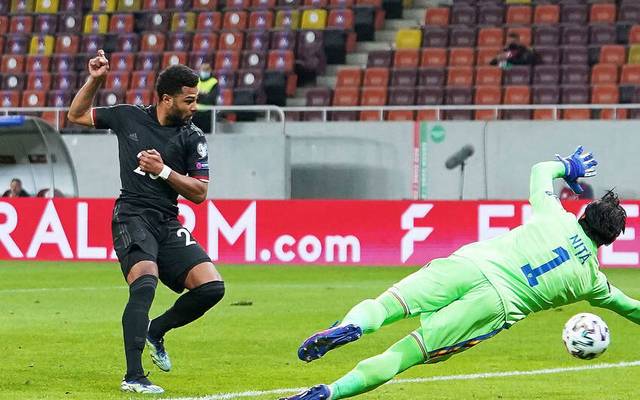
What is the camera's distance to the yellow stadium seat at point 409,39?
2839 cm

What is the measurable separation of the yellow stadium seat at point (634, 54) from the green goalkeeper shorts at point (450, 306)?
19.7 metres

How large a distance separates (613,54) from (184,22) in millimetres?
9526

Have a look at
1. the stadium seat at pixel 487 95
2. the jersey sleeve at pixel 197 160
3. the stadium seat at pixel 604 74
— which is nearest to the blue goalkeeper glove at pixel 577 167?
the jersey sleeve at pixel 197 160

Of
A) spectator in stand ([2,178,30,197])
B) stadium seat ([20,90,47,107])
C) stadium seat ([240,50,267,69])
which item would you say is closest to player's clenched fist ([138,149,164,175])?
spectator in stand ([2,178,30,197])

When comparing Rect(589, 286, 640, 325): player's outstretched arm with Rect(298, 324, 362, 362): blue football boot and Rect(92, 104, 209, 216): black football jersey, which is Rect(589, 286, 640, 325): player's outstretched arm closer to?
Rect(298, 324, 362, 362): blue football boot

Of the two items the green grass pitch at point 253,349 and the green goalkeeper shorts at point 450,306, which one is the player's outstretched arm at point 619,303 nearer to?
the green goalkeeper shorts at point 450,306

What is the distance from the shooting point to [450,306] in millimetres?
7129

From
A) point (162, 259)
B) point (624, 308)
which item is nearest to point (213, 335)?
point (162, 259)

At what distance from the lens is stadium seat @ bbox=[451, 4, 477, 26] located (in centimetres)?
2833

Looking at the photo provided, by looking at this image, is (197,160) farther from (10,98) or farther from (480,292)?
(10,98)

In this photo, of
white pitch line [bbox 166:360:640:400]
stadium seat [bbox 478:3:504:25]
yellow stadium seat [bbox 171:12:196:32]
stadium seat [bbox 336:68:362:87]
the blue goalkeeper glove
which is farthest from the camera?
yellow stadium seat [bbox 171:12:196:32]

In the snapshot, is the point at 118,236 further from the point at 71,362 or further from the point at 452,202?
the point at 452,202

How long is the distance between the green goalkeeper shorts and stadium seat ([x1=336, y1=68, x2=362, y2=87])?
2092 cm

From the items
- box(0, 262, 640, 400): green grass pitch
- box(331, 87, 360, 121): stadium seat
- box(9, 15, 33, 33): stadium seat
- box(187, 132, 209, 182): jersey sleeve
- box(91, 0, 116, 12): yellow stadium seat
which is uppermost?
box(91, 0, 116, 12): yellow stadium seat
